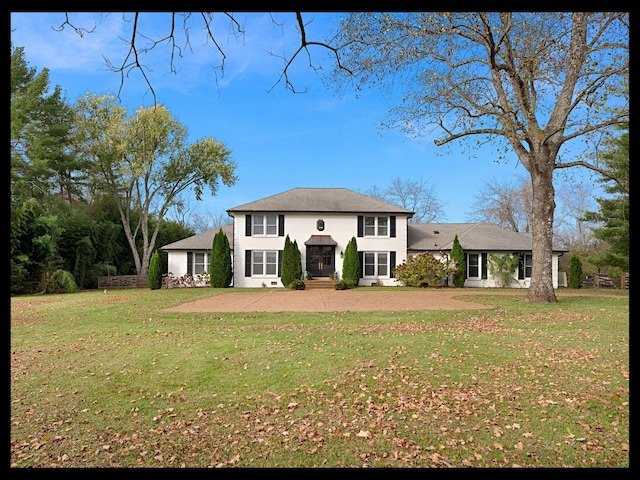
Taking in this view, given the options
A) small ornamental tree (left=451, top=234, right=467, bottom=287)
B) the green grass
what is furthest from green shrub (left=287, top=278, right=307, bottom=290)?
the green grass

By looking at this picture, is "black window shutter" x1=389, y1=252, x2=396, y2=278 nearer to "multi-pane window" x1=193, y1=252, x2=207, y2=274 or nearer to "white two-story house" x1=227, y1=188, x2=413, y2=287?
"white two-story house" x1=227, y1=188, x2=413, y2=287

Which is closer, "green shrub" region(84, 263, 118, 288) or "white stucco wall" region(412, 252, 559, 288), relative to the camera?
"green shrub" region(84, 263, 118, 288)

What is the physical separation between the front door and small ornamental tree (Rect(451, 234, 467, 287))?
657 centimetres

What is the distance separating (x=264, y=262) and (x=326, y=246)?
356 cm

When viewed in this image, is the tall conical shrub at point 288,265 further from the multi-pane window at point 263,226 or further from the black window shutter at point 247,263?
the black window shutter at point 247,263


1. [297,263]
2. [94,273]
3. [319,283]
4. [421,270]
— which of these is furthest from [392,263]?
[94,273]

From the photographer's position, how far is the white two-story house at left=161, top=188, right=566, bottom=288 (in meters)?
20.0

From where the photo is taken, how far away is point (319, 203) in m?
20.9

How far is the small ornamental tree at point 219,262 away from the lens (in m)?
18.9

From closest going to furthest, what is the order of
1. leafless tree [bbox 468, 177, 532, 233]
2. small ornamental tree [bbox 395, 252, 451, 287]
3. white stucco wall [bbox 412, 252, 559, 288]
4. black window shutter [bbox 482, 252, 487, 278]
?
small ornamental tree [bbox 395, 252, 451, 287]
white stucco wall [bbox 412, 252, 559, 288]
black window shutter [bbox 482, 252, 487, 278]
leafless tree [bbox 468, 177, 532, 233]

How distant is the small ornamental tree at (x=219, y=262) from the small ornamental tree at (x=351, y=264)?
625 cm

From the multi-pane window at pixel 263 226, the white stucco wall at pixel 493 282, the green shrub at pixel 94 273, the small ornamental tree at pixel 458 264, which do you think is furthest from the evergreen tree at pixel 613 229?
the green shrub at pixel 94 273

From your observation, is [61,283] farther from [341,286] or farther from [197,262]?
[341,286]

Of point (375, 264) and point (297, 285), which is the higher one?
point (375, 264)
